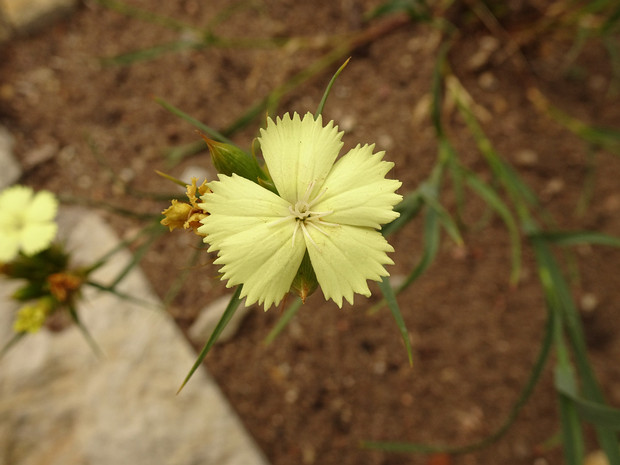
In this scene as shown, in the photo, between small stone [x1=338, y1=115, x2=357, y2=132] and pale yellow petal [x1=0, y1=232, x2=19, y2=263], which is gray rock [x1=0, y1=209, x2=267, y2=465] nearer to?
pale yellow petal [x1=0, y1=232, x2=19, y2=263]

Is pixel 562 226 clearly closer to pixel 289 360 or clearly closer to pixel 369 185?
pixel 289 360

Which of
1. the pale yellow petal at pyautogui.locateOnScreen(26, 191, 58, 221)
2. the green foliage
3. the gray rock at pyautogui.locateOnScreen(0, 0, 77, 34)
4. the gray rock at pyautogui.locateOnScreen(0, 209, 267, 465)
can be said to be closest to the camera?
the green foliage

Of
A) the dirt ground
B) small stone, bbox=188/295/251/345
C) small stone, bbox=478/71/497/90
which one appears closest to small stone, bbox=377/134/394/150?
the dirt ground

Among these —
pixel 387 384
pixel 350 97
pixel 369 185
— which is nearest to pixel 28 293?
pixel 369 185

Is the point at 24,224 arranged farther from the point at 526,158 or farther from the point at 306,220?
the point at 526,158

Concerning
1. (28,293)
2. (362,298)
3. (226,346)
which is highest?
(28,293)

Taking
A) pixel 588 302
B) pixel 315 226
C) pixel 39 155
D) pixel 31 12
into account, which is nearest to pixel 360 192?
pixel 315 226
